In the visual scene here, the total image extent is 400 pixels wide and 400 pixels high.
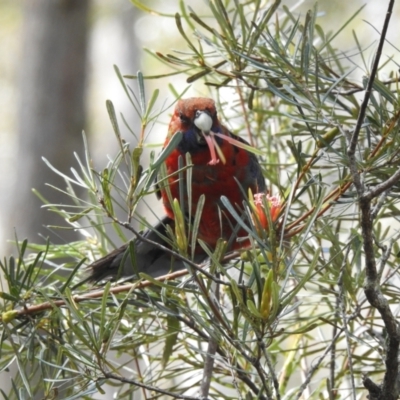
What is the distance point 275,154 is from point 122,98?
5.87 meters

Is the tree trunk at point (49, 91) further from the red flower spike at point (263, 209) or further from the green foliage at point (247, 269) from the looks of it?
the red flower spike at point (263, 209)

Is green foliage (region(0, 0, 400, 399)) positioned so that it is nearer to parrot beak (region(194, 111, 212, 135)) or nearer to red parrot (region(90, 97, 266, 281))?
parrot beak (region(194, 111, 212, 135))

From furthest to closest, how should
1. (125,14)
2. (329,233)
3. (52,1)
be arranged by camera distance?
(125,14) → (52,1) → (329,233)

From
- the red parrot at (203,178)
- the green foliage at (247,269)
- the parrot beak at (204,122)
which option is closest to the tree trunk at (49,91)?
the red parrot at (203,178)

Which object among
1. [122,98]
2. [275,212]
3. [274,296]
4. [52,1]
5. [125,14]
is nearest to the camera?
[274,296]

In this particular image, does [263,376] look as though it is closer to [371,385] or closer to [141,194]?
[371,385]

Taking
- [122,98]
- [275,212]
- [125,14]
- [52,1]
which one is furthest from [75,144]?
[125,14]

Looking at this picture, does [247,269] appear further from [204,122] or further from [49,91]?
[49,91]

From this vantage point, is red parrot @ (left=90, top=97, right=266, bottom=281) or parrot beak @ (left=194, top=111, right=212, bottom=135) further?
red parrot @ (left=90, top=97, right=266, bottom=281)

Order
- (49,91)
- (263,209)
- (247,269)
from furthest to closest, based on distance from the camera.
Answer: (49,91), (247,269), (263,209)

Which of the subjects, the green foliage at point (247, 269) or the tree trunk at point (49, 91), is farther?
the tree trunk at point (49, 91)

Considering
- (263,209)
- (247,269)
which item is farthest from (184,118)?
(263,209)

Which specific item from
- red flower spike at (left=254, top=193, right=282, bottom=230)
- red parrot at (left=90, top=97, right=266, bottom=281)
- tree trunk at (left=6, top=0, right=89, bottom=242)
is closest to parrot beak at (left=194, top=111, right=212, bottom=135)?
red parrot at (left=90, top=97, right=266, bottom=281)

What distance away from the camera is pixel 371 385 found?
69cm
